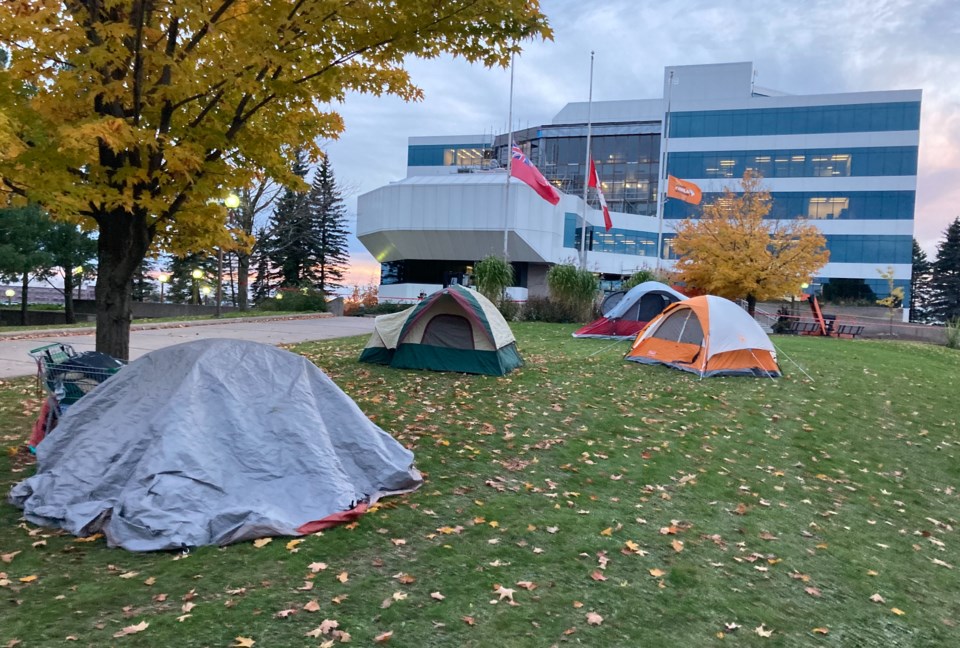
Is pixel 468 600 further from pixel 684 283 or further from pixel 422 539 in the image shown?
pixel 684 283

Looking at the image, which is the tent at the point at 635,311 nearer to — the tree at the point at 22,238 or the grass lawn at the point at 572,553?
the grass lawn at the point at 572,553

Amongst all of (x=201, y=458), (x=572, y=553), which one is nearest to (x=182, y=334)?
(x=201, y=458)

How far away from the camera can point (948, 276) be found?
180 ft

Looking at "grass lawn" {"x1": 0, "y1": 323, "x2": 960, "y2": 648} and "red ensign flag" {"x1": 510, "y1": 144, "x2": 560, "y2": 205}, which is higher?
"red ensign flag" {"x1": 510, "y1": 144, "x2": 560, "y2": 205}

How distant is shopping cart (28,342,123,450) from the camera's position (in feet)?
19.3

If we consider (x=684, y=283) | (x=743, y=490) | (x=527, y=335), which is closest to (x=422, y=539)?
(x=743, y=490)

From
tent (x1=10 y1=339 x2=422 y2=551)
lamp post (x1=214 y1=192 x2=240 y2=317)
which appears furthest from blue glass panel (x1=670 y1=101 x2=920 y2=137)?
tent (x1=10 y1=339 x2=422 y2=551)

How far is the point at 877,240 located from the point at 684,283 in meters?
26.6

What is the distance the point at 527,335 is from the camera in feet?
68.7

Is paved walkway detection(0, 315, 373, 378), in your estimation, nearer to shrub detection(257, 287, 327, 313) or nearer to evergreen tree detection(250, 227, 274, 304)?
shrub detection(257, 287, 327, 313)

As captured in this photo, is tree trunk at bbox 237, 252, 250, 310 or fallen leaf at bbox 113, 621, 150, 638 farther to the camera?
tree trunk at bbox 237, 252, 250, 310

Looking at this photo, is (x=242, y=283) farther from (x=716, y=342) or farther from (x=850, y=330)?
(x=850, y=330)

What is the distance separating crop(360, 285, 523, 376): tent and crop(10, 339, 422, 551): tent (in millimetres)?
6472

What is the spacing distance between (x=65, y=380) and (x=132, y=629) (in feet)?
11.2
